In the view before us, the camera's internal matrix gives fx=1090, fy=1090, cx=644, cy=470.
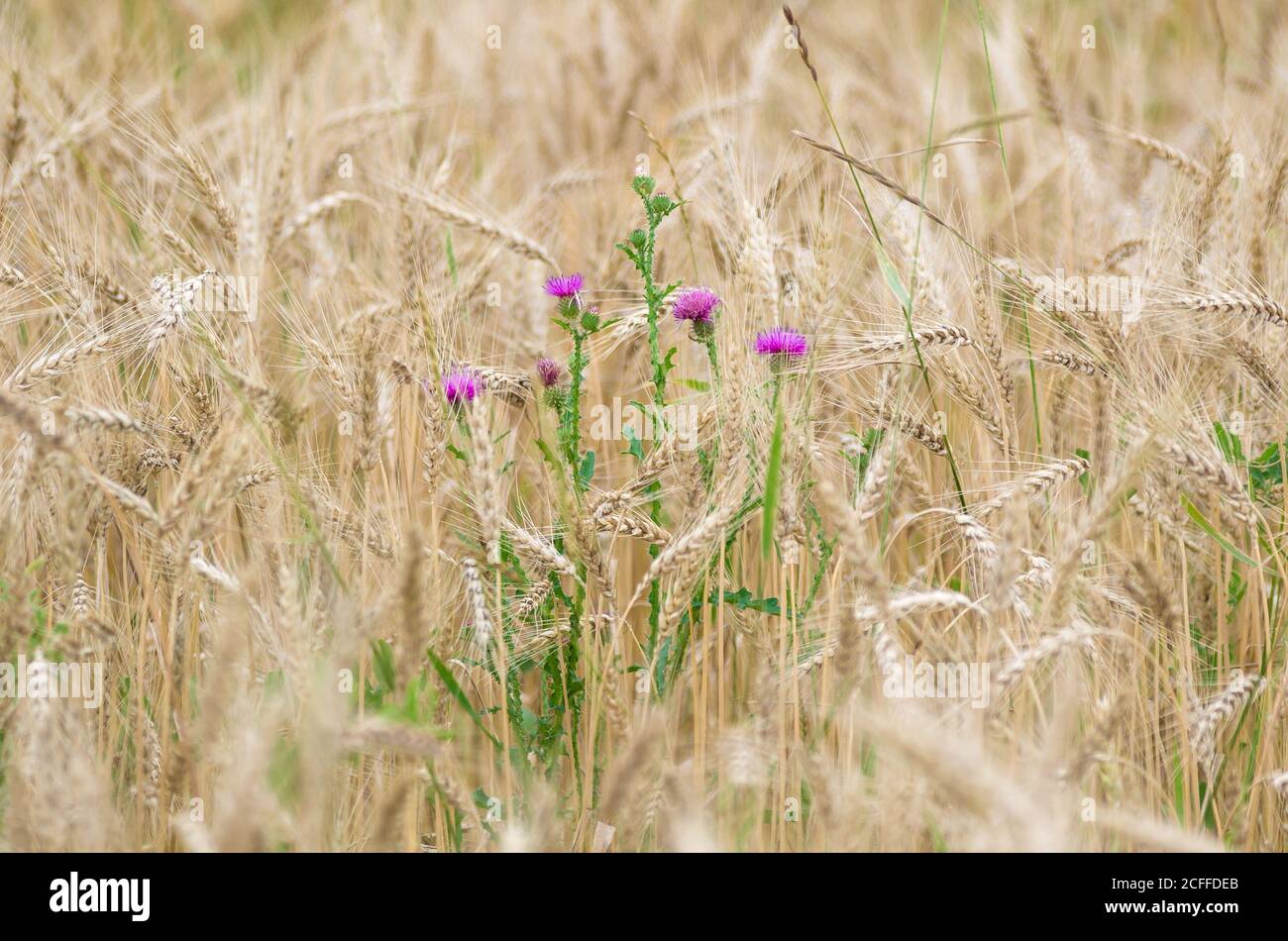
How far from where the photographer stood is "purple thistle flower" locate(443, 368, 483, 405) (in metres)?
1.56

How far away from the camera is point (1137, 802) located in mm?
1518

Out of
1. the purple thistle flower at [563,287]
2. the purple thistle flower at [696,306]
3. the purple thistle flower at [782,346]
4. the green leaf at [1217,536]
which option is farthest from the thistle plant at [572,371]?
the green leaf at [1217,536]

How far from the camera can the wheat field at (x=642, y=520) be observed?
128 cm

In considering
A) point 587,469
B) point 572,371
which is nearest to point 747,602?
point 587,469

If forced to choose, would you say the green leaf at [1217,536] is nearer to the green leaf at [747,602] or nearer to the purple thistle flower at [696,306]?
the green leaf at [747,602]

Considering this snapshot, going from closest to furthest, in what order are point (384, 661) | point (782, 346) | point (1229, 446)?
1. point (384, 661)
2. point (782, 346)
3. point (1229, 446)

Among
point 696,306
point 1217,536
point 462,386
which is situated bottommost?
point 1217,536

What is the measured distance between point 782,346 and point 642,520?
342mm

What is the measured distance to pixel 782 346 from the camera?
165 cm

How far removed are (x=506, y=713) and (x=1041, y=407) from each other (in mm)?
1212

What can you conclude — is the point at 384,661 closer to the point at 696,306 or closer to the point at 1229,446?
the point at 696,306

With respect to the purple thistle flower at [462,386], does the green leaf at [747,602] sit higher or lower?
lower

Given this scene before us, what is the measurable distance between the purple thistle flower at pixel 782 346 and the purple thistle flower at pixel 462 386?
0.43 meters
